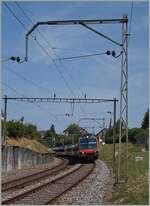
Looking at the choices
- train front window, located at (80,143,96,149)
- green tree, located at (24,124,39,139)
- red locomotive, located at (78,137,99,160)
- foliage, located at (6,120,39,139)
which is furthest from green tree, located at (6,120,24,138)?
train front window, located at (80,143,96,149)

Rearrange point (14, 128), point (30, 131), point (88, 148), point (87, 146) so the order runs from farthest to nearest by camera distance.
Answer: point (30, 131)
point (14, 128)
point (87, 146)
point (88, 148)

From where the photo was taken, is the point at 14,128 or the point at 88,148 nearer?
→ the point at 88,148

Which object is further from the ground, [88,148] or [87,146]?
[87,146]

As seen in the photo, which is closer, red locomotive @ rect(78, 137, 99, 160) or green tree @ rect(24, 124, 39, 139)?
red locomotive @ rect(78, 137, 99, 160)

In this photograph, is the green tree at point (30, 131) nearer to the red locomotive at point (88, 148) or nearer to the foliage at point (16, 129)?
the foliage at point (16, 129)

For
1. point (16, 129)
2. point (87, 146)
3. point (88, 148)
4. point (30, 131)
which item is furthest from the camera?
point (30, 131)

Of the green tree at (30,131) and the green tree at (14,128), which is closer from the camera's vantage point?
the green tree at (14,128)

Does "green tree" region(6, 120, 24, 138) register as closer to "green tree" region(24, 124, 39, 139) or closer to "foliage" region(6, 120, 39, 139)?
"foliage" region(6, 120, 39, 139)

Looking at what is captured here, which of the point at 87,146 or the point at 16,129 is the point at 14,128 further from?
the point at 87,146

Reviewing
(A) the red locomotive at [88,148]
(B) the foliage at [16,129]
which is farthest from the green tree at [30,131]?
(A) the red locomotive at [88,148]

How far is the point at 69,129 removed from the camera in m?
164

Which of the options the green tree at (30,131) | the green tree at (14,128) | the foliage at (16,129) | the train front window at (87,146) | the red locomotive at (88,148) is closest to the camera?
the red locomotive at (88,148)

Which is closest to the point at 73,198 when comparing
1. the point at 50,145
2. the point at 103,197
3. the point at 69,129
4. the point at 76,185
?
the point at 103,197

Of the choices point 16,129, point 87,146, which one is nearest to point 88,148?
point 87,146
